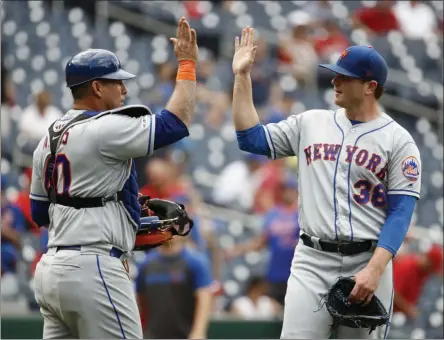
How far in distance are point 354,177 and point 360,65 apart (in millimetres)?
486

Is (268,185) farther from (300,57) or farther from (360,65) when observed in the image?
(360,65)

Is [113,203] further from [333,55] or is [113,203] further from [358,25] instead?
[358,25]

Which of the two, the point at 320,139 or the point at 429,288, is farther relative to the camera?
the point at 429,288

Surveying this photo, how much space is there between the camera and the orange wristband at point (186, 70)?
4.28 metres

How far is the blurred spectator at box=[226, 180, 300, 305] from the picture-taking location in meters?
8.58

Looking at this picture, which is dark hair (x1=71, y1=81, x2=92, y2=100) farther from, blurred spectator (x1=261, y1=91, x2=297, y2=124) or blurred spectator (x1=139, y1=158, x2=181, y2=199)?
blurred spectator (x1=261, y1=91, x2=297, y2=124)

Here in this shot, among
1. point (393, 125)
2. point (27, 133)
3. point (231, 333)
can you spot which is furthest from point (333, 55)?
point (393, 125)

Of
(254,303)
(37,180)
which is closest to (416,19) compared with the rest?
(254,303)

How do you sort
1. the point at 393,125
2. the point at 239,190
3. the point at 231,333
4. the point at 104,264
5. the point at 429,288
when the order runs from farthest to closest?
the point at 239,190
the point at 429,288
the point at 231,333
the point at 393,125
the point at 104,264

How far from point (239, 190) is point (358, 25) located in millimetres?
3859

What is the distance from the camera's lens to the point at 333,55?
12.9 m

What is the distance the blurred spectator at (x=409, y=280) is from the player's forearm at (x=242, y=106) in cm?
438

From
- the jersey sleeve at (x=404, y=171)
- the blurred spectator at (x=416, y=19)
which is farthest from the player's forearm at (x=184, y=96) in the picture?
the blurred spectator at (x=416, y=19)

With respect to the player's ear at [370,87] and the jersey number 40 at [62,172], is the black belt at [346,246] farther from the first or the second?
the jersey number 40 at [62,172]
